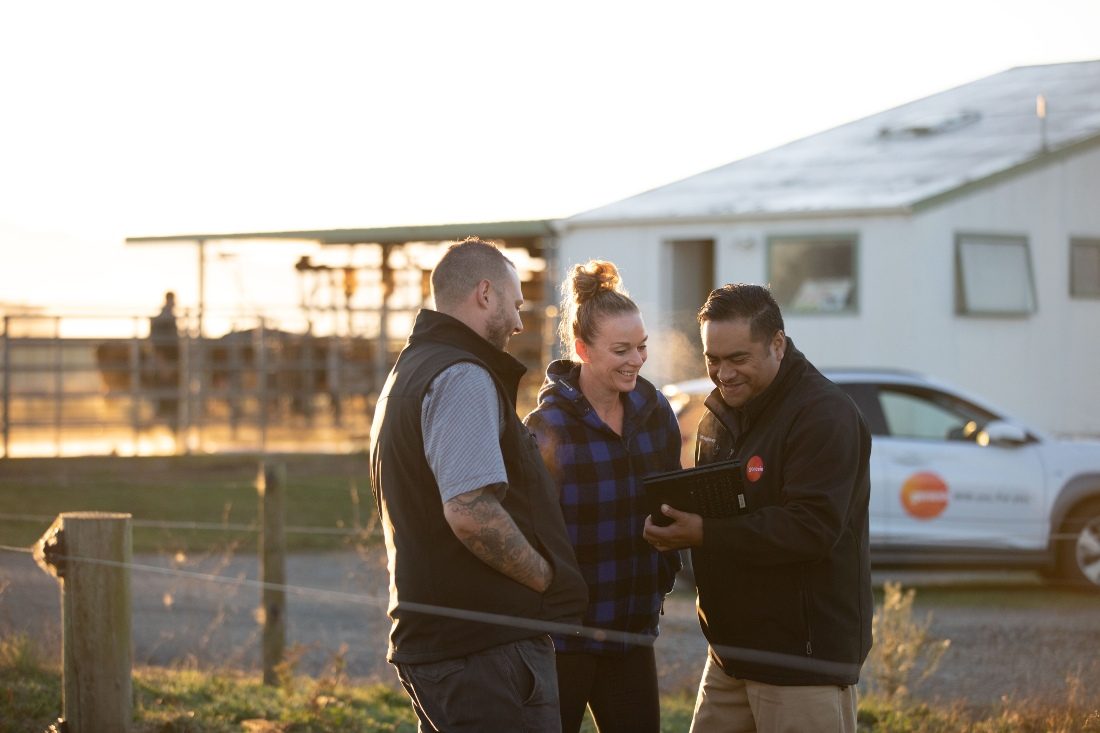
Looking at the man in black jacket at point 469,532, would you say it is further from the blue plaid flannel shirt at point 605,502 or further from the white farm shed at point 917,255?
the white farm shed at point 917,255

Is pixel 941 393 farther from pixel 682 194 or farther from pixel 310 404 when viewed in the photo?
pixel 310 404

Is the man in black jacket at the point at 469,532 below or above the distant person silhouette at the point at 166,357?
below

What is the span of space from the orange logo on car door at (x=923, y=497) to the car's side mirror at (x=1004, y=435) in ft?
1.63

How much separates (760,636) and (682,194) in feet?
56.8

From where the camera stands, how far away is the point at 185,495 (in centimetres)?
1606

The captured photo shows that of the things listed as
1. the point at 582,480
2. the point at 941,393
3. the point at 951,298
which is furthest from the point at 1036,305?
the point at 582,480

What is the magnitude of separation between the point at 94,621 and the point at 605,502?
2065mm

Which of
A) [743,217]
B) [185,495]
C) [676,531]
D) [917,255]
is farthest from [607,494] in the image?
[743,217]

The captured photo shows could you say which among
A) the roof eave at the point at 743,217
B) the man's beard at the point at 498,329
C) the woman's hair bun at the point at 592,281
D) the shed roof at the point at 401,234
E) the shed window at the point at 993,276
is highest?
the shed roof at the point at 401,234

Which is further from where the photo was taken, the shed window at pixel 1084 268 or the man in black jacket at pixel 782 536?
the shed window at pixel 1084 268

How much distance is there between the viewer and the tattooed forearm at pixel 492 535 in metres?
4.07

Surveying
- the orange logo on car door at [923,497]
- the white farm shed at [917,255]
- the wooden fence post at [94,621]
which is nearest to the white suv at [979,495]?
the orange logo on car door at [923,497]

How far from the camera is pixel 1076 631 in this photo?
9961 mm

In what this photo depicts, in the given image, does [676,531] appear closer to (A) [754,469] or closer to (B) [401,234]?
(A) [754,469]
